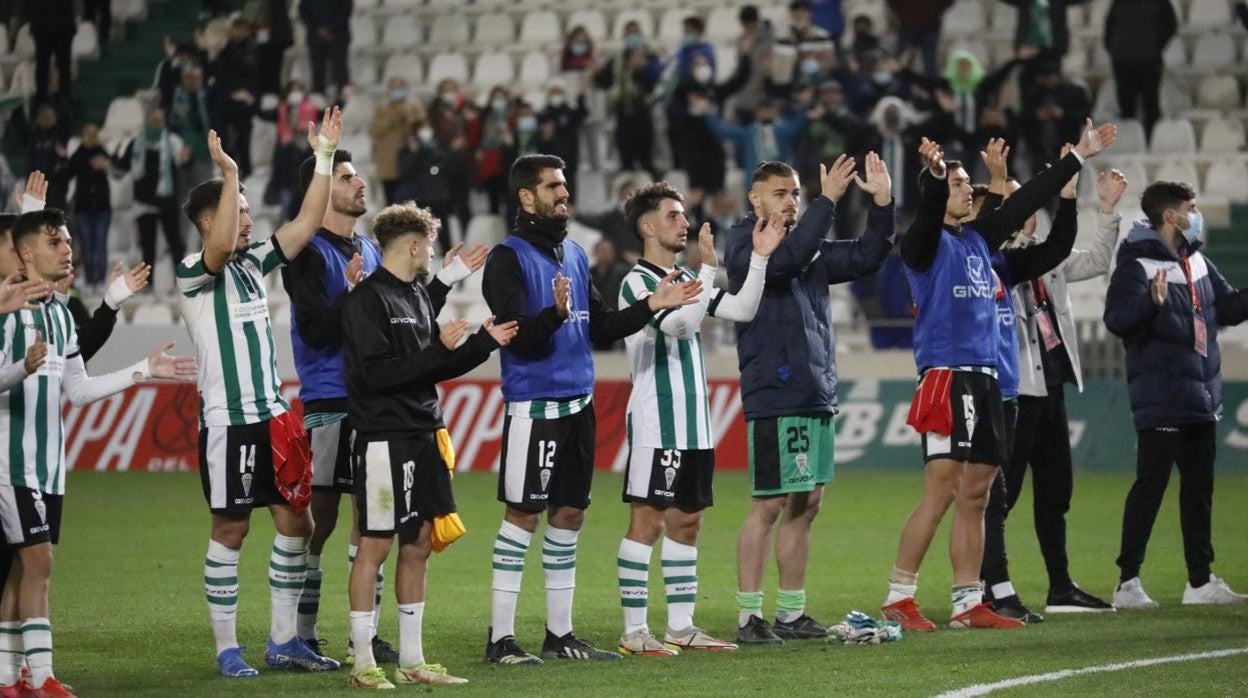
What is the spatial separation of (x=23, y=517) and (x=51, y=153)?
60.2 feet

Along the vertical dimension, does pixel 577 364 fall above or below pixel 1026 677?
above

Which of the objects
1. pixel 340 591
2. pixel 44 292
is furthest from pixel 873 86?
pixel 44 292

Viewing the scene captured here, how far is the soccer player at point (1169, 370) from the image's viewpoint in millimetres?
11547

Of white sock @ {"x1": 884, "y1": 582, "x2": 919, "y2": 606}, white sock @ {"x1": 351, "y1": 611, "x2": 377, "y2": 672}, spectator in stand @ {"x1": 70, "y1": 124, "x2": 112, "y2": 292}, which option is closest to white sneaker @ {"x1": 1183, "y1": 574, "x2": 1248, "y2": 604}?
white sock @ {"x1": 884, "y1": 582, "x2": 919, "y2": 606}

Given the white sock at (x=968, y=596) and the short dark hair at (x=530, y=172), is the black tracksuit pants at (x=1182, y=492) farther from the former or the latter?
the short dark hair at (x=530, y=172)

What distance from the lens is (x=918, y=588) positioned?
1241 centimetres

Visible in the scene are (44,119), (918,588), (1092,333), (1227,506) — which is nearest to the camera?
(918,588)

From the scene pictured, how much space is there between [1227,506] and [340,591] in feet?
Answer: 26.7

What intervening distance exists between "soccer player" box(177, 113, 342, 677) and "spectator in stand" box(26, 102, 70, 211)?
16.7 metres

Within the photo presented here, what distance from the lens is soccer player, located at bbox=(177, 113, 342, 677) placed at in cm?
920

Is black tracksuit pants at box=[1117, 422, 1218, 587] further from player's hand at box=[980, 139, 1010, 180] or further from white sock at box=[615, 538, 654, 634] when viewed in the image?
white sock at box=[615, 538, 654, 634]

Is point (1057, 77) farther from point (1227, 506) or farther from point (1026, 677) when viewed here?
point (1026, 677)

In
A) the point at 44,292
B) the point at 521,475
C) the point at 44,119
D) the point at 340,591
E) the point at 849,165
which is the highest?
the point at 44,119

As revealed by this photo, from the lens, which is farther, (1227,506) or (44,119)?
(44,119)
